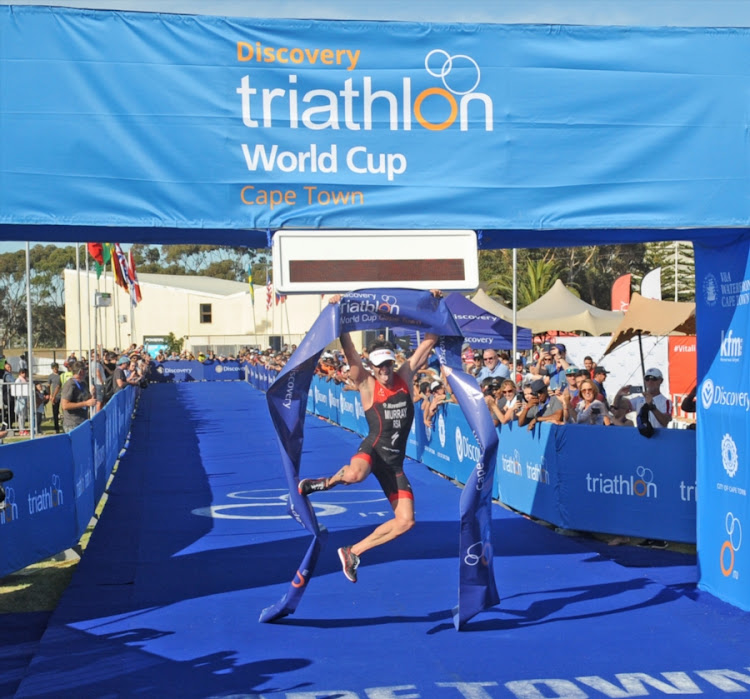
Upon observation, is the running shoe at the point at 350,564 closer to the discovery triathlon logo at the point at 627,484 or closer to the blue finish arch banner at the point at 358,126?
the blue finish arch banner at the point at 358,126

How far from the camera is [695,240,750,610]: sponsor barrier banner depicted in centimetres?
827

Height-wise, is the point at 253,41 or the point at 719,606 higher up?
the point at 253,41

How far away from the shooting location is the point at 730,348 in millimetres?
8523

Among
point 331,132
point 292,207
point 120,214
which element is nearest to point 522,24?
point 331,132

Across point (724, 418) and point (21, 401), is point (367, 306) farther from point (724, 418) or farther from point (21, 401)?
point (21, 401)

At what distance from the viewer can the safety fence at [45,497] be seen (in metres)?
9.32

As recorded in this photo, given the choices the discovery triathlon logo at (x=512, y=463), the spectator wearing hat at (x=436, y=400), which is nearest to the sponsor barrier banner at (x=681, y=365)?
the spectator wearing hat at (x=436, y=400)

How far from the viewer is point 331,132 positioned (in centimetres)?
778

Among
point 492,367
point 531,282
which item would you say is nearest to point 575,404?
point 492,367

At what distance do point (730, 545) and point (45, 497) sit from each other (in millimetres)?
6249

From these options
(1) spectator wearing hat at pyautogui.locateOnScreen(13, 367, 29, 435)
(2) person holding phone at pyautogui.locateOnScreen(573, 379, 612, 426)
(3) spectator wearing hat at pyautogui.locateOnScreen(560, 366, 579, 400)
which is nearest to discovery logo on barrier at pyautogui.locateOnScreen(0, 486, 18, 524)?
(2) person holding phone at pyautogui.locateOnScreen(573, 379, 612, 426)

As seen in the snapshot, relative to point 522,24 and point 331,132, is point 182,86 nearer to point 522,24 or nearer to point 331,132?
point 331,132

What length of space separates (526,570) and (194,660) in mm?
3761

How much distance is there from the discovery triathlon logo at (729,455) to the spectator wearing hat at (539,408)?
3.97m
